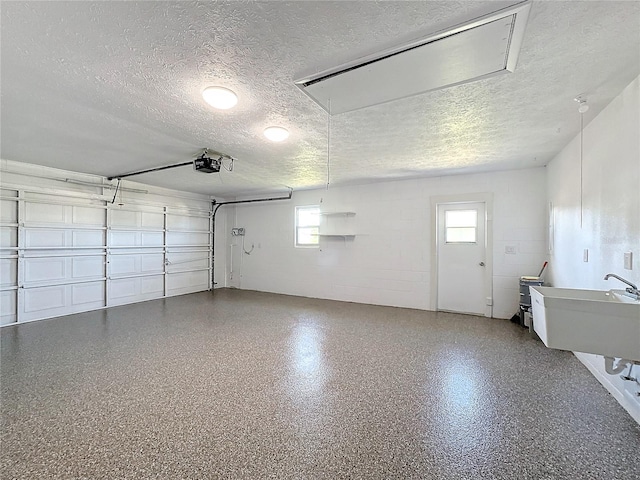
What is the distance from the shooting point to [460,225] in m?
5.21

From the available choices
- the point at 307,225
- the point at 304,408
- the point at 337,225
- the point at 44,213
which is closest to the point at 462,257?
the point at 337,225

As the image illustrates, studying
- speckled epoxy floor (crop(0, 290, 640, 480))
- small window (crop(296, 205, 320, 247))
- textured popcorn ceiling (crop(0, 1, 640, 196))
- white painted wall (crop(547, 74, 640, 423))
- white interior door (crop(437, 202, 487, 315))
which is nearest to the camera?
textured popcorn ceiling (crop(0, 1, 640, 196))

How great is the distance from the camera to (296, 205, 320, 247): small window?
269 inches

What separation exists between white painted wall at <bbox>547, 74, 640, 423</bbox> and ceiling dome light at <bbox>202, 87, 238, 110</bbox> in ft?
9.88

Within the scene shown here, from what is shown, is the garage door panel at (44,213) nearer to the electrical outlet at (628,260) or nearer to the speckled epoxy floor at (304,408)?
the speckled epoxy floor at (304,408)

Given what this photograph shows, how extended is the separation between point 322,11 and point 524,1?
99cm

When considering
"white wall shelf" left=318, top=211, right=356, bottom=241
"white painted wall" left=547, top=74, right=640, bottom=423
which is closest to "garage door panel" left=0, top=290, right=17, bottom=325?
"white wall shelf" left=318, top=211, right=356, bottom=241

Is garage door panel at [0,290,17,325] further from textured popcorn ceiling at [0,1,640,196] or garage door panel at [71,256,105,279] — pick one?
textured popcorn ceiling at [0,1,640,196]

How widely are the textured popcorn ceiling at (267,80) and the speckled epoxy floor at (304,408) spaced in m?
2.45

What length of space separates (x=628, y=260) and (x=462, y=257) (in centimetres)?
300

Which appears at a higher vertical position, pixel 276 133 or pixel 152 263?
pixel 276 133

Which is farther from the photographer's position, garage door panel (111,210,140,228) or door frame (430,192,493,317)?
garage door panel (111,210,140,228)

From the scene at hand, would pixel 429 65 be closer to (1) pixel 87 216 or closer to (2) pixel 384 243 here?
(2) pixel 384 243

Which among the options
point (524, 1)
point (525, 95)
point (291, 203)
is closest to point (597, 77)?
point (525, 95)
